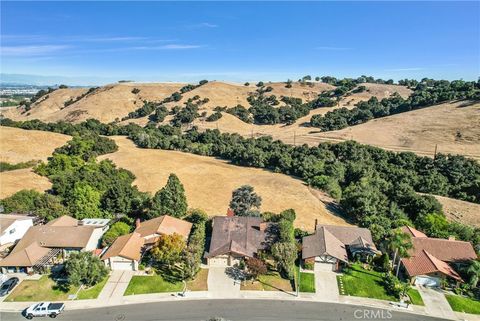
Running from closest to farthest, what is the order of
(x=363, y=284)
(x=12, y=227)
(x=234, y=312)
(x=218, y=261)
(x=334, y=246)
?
1. (x=234, y=312)
2. (x=363, y=284)
3. (x=218, y=261)
4. (x=334, y=246)
5. (x=12, y=227)

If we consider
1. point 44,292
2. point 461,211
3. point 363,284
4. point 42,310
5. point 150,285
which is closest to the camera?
point 42,310

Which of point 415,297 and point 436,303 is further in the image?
point 415,297

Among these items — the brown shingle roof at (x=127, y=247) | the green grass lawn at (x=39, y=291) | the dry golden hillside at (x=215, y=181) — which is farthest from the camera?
the dry golden hillside at (x=215, y=181)

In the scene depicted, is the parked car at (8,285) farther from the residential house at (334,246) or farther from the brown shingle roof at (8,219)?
the residential house at (334,246)

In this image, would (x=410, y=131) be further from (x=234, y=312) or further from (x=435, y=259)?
(x=234, y=312)

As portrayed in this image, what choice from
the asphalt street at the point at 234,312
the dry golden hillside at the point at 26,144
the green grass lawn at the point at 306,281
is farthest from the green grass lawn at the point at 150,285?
the dry golden hillside at the point at 26,144

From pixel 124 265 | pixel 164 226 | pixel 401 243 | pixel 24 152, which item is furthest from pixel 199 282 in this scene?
pixel 24 152
